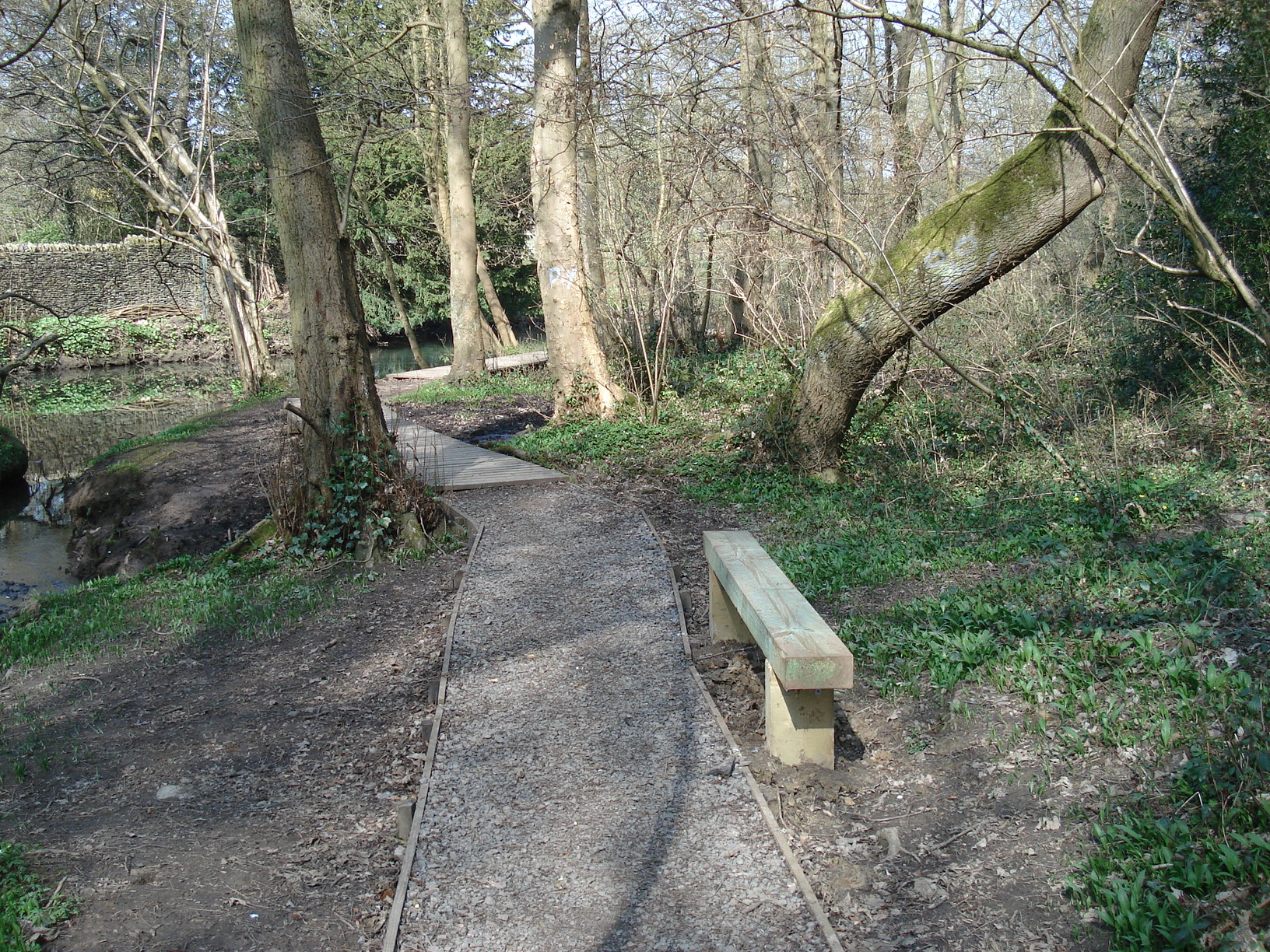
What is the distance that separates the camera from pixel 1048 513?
20.0 ft

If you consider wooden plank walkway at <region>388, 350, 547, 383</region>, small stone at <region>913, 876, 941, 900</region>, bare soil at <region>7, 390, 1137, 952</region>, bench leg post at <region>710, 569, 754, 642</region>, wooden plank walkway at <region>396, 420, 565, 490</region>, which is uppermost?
wooden plank walkway at <region>388, 350, 547, 383</region>

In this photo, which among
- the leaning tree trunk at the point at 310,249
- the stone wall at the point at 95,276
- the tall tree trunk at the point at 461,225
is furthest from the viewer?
the stone wall at the point at 95,276

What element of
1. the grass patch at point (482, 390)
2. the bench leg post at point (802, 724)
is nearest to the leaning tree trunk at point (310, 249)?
the bench leg post at point (802, 724)

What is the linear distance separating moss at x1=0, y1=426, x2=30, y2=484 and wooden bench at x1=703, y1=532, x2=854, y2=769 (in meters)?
13.8

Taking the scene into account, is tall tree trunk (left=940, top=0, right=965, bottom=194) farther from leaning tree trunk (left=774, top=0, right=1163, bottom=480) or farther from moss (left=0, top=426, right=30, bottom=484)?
moss (left=0, top=426, right=30, bottom=484)

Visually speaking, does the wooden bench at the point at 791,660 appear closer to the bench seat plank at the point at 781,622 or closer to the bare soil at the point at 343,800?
the bench seat plank at the point at 781,622

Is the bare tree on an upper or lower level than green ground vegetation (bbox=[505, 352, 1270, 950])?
upper

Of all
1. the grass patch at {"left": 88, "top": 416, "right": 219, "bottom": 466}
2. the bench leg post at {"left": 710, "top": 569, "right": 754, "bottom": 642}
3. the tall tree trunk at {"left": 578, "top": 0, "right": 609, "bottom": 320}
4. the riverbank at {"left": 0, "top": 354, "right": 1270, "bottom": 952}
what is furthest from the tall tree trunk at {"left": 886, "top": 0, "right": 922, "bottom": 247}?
the grass patch at {"left": 88, "top": 416, "right": 219, "bottom": 466}

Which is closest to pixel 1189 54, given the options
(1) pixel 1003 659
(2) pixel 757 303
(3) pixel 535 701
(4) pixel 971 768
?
(2) pixel 757 303

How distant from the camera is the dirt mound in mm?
9398

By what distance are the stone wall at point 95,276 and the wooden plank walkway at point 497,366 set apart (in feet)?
37.7

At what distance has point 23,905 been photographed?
303 centimetres

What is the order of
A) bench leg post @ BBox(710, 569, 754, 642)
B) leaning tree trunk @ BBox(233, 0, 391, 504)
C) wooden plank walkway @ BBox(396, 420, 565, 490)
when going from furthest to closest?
wooden plank walkway @ BBox(396, 420, 565, 490), leaning tree trunk @ BBox(233, 0, 391, 504), bench leg post @ BBox(710, 569, 754, 642)

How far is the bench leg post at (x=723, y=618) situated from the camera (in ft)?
16.8
